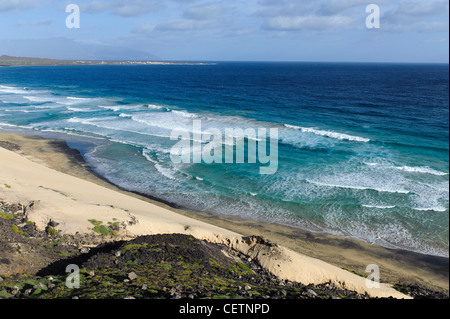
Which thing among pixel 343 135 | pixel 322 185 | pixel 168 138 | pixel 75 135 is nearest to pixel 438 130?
pixel 343 135

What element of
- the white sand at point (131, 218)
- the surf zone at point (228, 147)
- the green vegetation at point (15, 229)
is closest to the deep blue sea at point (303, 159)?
the surf zone at point (228, 147)

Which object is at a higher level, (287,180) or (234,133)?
(234,133)

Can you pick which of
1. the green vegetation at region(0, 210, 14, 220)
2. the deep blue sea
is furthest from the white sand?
the deep blue sea

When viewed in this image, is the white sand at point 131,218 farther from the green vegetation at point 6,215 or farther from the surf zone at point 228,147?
the surf zone at point 228,147

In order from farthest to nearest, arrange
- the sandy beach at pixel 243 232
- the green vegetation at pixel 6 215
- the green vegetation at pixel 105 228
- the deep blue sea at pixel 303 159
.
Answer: the deep blue sea at pixel 303 159, the green vegetation at pixel 105 228, the green vegetation at pixel 6 215, the sandy beach at pixel 243 232

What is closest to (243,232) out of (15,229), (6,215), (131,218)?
(131,218)

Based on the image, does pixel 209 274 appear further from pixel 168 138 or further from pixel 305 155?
pixel 168 138
